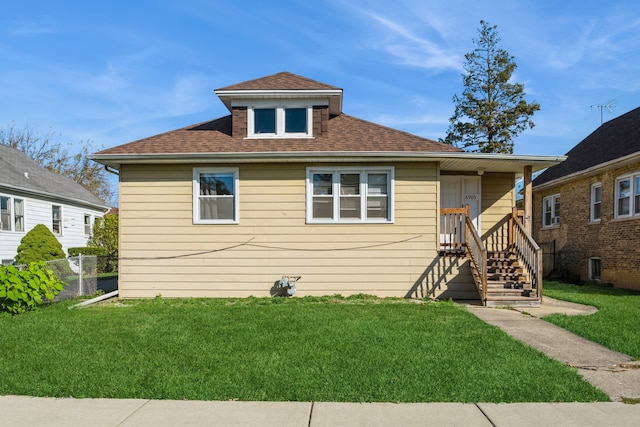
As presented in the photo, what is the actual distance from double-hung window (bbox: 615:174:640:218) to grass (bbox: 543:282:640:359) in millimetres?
2397

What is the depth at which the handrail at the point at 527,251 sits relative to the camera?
10023mm

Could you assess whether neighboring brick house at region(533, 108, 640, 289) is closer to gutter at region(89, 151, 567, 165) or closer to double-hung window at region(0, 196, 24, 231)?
gutter at region(89, 151, 567, 165)

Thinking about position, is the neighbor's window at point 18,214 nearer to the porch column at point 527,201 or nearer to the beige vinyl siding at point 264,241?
the beige vinyl siding at point 264,241

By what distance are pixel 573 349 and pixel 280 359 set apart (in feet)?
12.4

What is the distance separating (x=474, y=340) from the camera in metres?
6.55

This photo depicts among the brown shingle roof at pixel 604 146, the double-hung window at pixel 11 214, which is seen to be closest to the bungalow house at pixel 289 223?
the brown shingle roof at pixel 604 146

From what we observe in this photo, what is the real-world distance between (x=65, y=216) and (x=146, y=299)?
15.1 metres

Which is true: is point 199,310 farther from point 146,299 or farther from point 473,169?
point 473,169

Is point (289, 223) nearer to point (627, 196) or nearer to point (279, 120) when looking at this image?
point (279, 120)

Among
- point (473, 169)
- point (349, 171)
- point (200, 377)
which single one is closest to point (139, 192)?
point (349, 171)

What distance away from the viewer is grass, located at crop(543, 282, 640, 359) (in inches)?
260

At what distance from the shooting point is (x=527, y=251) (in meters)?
10.9

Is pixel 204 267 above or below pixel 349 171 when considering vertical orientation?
below

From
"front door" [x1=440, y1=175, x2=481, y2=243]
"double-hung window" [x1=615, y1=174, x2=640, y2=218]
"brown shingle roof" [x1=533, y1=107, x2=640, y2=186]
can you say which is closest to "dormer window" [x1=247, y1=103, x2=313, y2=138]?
"front door" [x1=440, y1=175, x2=481, y2=243]
